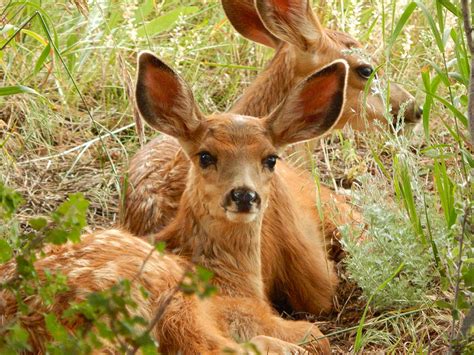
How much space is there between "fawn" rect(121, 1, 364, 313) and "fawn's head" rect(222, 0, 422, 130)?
1 cm

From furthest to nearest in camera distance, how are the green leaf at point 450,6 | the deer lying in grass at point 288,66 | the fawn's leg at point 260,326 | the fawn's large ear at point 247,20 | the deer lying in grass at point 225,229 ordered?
1. the fawn's large ear at point 247,20
2. the deer lying in grass at point 288,66
3. the fawn's leg at point 260,326
4. the green leaf at point 450,6
5. the deer lying in grass at point 225,229

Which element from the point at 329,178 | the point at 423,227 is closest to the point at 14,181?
the point at 329,178

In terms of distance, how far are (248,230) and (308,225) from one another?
0.95 meters

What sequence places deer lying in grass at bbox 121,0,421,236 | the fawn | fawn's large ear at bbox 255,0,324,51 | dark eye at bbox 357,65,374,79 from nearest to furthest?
the fawn
deer lying in grass at bbox 121,0,421,236
fawn's large ear at bbox 255,0,324,51
dark eye at bbox 357,65,374,79

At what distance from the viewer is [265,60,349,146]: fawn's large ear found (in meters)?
6.06

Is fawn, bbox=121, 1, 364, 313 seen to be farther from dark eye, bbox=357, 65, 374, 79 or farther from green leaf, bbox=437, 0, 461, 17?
green leaf, bbox=437, 0, 461, 17

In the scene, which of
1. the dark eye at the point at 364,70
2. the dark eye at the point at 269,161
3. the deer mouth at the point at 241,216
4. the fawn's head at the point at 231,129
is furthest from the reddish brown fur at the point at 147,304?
the dark eye at the point at 364,70

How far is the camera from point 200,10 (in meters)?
8.52

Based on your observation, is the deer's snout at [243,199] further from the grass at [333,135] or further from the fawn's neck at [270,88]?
the fawn's neck at [270,88]

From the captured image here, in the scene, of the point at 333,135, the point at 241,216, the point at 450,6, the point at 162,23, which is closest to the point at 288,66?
the point at 333,135

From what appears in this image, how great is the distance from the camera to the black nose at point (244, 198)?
546 cm

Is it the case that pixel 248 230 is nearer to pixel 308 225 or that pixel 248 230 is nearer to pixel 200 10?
pixel 308 225

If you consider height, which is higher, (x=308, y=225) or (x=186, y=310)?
(x=186, y=310)

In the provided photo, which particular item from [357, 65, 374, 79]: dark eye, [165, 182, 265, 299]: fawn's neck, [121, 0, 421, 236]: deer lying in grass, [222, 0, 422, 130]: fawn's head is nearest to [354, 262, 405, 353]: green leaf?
[165, 182, 265, 299]: fawn's neck
